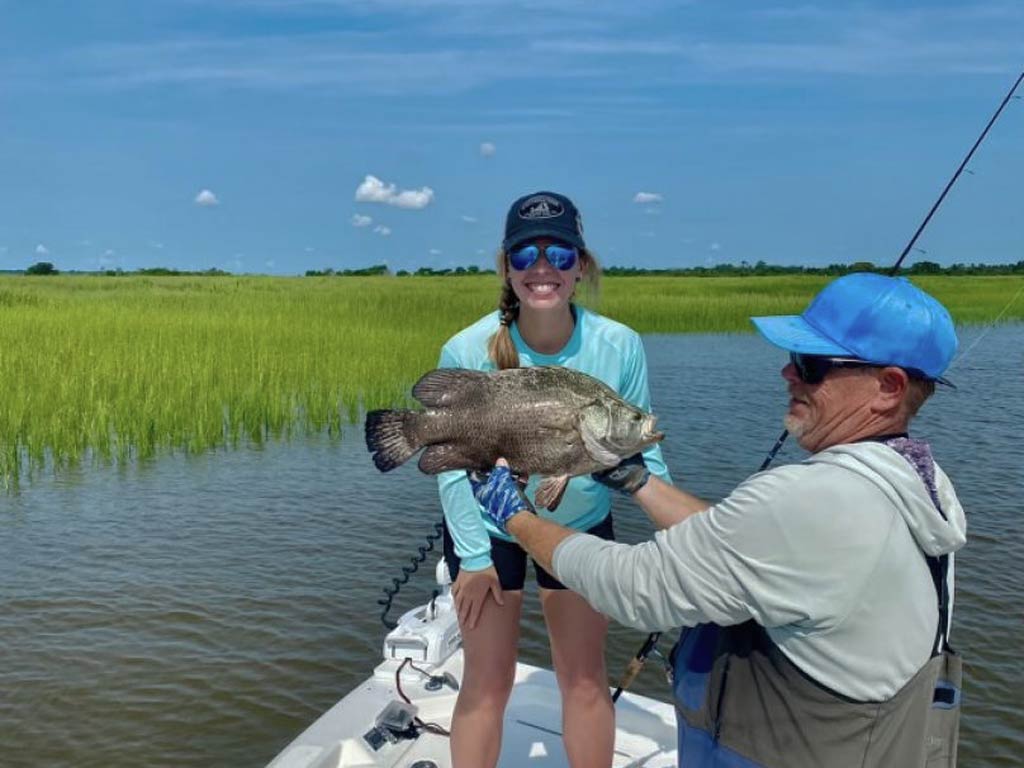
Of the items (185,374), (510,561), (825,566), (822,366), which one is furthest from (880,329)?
(185,374)

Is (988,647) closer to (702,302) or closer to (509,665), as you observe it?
(509,665)

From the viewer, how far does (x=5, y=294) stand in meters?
28.1

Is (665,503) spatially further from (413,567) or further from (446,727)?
(413,567)

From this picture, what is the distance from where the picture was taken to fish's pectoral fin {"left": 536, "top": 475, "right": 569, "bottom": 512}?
2777mm

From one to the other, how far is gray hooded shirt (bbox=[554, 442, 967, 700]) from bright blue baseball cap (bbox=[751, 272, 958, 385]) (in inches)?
8.9

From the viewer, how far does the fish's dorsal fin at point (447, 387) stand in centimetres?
294

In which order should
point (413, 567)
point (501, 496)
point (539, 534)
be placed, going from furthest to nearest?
1. point (413, 567)
2. point (501, 496)
3. point (539, 534)

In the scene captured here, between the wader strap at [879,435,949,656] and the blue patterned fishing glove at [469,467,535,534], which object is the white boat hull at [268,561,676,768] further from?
the wader strap at [879,435,949,656]

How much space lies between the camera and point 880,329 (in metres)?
2.04

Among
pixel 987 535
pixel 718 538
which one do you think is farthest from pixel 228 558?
pixel 987 535

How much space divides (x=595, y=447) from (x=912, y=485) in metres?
1.03

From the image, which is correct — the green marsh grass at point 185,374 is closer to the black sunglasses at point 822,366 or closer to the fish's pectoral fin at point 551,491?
the fish's pectoral fin at point 551,491

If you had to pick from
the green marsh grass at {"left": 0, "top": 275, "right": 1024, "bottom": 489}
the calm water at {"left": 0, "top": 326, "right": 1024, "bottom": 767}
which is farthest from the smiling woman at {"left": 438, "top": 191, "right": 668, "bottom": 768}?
the green marsh grass at {"left": 0, "top": 275, "right": 1024, "bottom": 489}

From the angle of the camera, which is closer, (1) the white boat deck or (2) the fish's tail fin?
(2) the fish's tail fin
